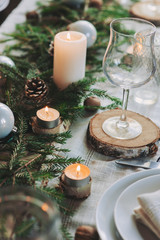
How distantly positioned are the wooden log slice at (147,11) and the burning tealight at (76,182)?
0.93m

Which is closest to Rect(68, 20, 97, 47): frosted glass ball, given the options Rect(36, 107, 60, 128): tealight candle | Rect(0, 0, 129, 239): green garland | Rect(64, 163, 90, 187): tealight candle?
Rect(0, 0, 129, 239): green garland

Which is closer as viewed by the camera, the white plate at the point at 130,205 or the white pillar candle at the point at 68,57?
the white plate at the point at 130,205

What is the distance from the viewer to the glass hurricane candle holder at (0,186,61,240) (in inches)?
15.5

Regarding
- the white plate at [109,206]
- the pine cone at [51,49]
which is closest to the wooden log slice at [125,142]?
the white plate at [109,206]

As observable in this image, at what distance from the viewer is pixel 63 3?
4.88 ft

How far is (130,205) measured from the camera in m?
0.57

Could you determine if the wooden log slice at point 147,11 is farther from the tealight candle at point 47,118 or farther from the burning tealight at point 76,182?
the burning tealight at point 76,182

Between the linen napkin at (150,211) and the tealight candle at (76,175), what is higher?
the linen napkin at (150,211)

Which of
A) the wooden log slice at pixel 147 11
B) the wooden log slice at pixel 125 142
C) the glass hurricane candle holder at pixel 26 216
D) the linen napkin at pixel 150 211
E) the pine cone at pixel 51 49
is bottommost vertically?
Answer: the wooden log slice at pixel 147 11

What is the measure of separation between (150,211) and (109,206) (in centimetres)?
7

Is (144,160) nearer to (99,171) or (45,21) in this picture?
(99,171)

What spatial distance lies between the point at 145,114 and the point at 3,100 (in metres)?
0.36

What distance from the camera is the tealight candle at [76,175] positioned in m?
0.62

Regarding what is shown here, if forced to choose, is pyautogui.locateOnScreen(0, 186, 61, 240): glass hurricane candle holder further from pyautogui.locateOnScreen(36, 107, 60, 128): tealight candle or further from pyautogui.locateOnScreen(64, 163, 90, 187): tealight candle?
pyautogui.locateOnScreen(36, 107, 60, 128): tealight candle
